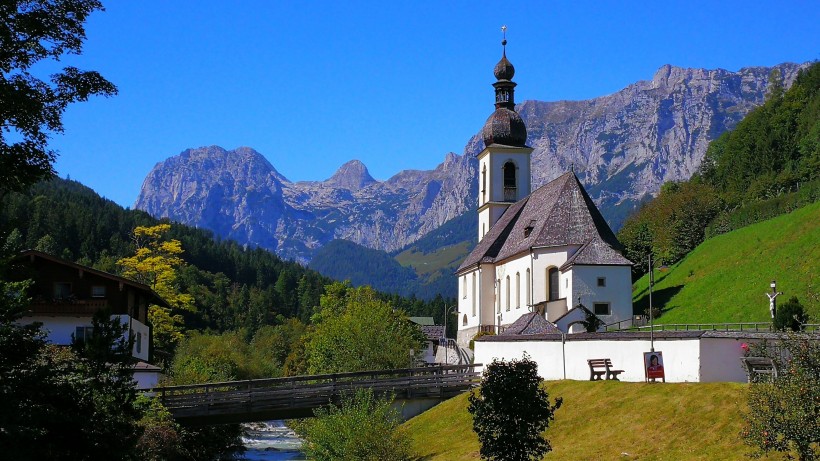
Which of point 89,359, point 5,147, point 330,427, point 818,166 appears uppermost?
point 818,166

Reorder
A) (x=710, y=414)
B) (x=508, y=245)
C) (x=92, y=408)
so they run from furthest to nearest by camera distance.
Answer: (x=508, y=245) → (x=710, y=414) → (x=92, y=408)

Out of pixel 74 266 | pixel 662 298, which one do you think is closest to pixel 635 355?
pixel 74 266

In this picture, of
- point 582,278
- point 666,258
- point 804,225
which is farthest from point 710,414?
point 666,258

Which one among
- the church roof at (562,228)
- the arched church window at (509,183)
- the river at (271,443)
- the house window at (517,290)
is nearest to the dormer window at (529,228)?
the church roof at (562,228)

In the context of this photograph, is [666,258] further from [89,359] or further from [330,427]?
[89,359]

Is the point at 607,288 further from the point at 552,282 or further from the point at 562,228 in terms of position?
the point at 562,228

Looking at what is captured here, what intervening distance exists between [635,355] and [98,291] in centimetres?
2584

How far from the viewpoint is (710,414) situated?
28.3 m

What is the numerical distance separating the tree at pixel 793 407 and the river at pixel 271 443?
3938cm

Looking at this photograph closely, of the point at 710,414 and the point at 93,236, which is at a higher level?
the point at 93,236

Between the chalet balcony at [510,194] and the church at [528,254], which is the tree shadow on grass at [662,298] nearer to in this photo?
the church at [528,254]

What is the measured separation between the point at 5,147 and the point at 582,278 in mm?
44173

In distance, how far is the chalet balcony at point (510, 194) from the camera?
83.4 metres

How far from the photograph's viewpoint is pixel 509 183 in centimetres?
8356
